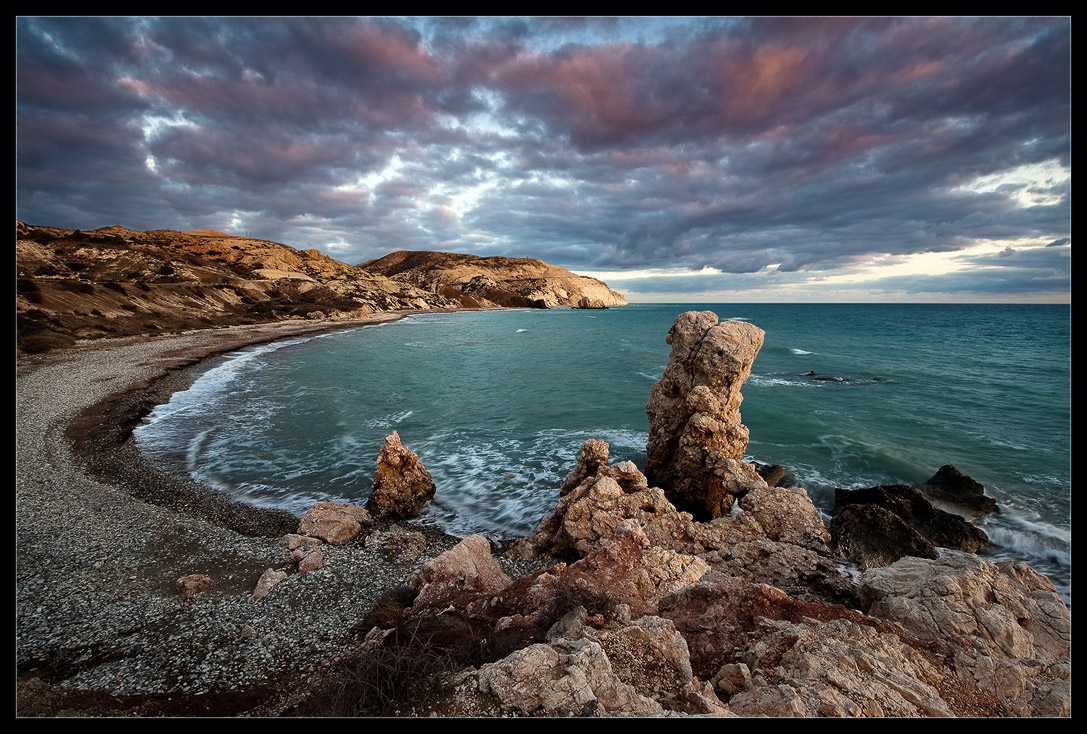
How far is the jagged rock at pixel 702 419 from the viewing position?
12062mm

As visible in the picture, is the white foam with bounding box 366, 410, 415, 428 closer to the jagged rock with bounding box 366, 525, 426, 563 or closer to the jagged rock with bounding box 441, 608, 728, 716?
the jagged rock with bounding box 366, 525, 426, 563

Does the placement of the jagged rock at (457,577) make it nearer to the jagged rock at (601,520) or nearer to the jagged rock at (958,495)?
the jagged rock at (601,520)

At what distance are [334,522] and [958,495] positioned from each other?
61.6ft

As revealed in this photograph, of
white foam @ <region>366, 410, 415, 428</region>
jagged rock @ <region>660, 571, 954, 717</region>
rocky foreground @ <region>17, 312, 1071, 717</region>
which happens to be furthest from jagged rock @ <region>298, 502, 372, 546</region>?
white foam @ <region>366, 410, 415, 428</region>

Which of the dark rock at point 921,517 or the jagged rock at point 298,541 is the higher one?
the jagged rock at point 298,541

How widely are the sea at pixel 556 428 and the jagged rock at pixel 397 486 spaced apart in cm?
70

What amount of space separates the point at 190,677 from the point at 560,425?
17597 mm

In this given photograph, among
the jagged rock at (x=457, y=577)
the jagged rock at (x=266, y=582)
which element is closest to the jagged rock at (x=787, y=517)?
the jagged rock at (x=457, y=577)

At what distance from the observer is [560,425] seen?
22344 millimetres

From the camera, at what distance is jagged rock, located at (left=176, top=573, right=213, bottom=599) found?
25.4 feet

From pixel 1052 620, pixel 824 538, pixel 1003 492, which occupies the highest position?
pixel 1052 620

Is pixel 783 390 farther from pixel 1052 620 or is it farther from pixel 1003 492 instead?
pixel 1052 620

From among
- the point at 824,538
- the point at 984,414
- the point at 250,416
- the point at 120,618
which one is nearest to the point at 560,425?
the point at 824,538

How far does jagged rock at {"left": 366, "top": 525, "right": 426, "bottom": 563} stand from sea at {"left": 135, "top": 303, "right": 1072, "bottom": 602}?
182cm
